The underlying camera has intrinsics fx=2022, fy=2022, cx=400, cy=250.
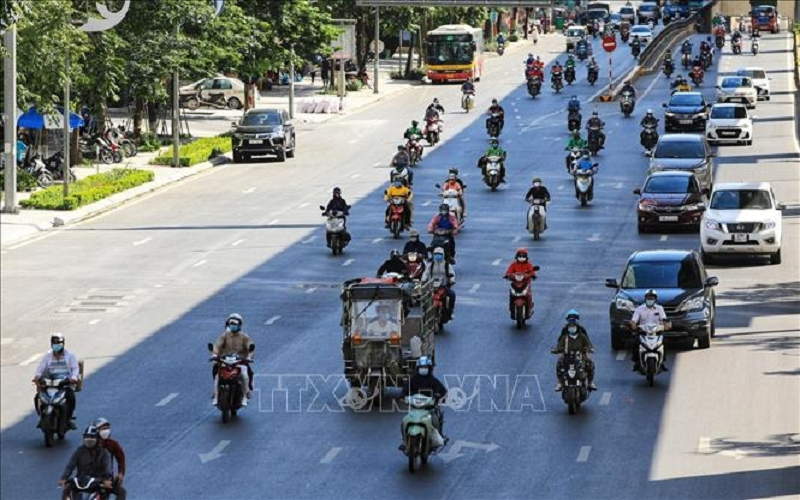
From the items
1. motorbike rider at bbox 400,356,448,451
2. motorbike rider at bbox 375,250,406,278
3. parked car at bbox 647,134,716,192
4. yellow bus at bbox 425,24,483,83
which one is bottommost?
motorbike rider at bbox 400,356,448,451

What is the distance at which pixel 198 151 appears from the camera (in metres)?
72.3

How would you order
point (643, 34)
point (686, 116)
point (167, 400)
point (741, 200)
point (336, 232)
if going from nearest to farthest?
point (167, 400)
point (741, 200)
point (336, 232)
point (686, 116)
point (643, 34)

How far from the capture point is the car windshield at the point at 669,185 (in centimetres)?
5078

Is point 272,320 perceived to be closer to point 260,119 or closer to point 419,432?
point 419,432

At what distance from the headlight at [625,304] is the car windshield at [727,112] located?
42659 millimetres

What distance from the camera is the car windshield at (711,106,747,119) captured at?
7569 cm

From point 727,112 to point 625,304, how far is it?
43.3 metres

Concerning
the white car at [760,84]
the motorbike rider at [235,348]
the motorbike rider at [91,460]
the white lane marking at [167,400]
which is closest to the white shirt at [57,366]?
the motorbike rider at [235,348]

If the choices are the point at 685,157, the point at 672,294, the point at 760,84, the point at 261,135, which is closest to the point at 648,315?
the point at 672,294

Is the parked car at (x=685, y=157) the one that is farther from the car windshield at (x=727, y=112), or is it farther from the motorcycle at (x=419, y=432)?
the motorcycle at (x=419, y=432)

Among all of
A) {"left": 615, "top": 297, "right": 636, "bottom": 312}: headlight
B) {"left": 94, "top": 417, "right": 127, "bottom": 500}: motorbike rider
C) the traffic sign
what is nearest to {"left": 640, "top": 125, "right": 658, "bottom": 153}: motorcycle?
{"left": 615, "top": 297, "right": 636, "bottom": 312}: headlight

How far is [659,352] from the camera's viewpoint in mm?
31016

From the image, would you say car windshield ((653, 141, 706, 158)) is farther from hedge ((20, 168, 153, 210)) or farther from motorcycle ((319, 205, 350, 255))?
hedge ((20, 168, 153, 210))

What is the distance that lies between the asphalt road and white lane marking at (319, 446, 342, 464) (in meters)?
0.06
